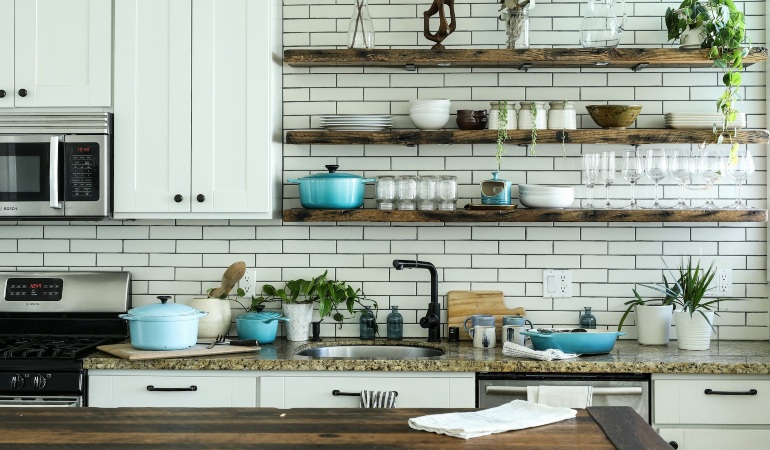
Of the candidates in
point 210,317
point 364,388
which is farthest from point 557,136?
point 210,317

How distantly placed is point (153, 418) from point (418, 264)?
202cm

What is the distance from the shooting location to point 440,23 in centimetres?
442

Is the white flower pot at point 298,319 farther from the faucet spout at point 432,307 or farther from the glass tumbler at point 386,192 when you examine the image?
the glass tumbler at point 386,192

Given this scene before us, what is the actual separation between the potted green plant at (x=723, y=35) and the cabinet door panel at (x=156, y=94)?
2.34 metres

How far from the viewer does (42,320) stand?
474 centimetres

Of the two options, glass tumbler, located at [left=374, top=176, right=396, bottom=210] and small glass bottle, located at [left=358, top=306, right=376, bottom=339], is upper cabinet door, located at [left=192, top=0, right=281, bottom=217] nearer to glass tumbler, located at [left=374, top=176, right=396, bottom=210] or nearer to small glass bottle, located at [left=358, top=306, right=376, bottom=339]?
glass tumbler, located at [left=374, top=176, right=396, bottom=210]

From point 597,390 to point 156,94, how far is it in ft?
7.79

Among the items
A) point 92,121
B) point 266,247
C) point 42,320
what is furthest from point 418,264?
point 42,320

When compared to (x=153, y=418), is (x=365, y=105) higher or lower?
higher

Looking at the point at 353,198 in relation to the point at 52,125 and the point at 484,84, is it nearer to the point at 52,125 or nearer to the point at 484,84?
the point at 484,84

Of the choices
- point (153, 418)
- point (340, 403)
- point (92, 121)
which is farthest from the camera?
point (92, 121)

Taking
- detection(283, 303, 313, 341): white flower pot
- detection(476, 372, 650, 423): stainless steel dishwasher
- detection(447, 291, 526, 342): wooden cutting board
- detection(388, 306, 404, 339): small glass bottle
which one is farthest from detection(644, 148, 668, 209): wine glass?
detection(283, 303, 313, 341): white flower pot

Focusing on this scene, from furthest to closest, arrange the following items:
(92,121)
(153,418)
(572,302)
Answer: (572,302) → (92,121) → (153,418)

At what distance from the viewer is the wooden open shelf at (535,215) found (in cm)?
429
